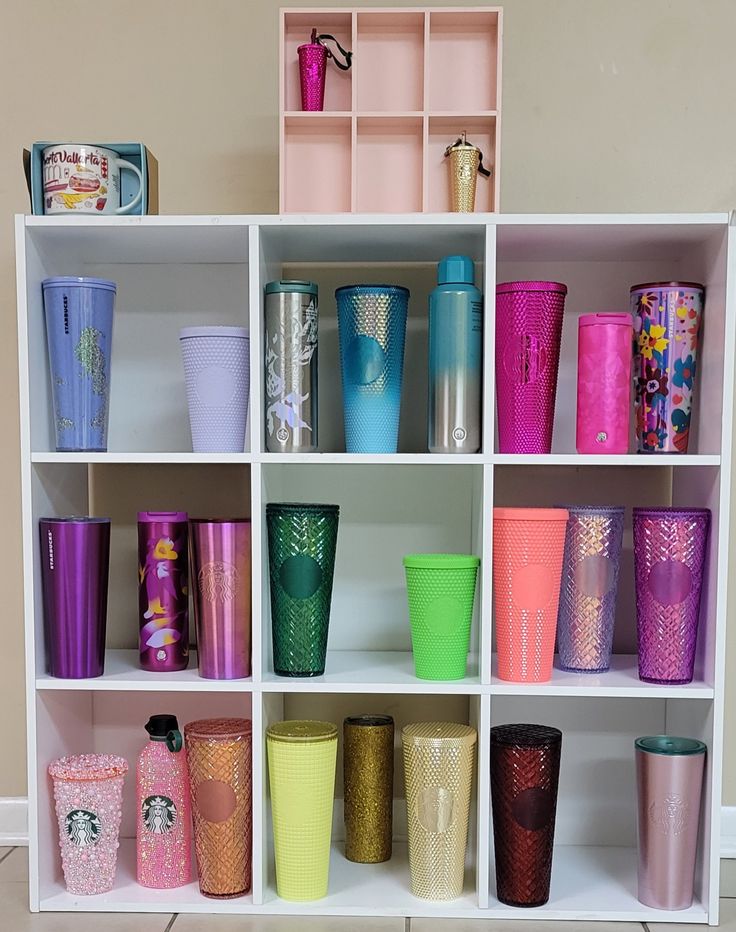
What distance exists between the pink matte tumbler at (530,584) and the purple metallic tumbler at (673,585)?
150 mm

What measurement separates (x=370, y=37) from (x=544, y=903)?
1497mm

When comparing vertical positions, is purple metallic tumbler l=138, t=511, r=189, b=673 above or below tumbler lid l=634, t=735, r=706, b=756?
above

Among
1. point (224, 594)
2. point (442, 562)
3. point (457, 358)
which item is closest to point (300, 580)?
point (224, 594)

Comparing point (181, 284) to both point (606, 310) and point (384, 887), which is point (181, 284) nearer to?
point (606, 310)

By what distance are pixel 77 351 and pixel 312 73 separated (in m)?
0.61

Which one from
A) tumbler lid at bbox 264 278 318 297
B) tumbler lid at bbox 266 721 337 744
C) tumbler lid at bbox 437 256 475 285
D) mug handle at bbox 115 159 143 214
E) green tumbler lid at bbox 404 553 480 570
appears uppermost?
mug handle at bbox 115 159 143 214

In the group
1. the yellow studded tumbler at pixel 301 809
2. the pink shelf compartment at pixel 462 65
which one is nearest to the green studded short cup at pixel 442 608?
the yellow studded tumbler at pixel 301 809

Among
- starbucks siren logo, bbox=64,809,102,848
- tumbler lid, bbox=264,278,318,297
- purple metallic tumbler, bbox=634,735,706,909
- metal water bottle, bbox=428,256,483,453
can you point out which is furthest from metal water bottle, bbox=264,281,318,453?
purple metallic tumbler, bbox=634,735,706,909

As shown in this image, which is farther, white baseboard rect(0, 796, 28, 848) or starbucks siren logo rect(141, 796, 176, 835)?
white baseboard rect(0, 796, 28, 848)

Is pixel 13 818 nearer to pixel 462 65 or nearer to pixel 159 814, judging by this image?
pixel 159 814

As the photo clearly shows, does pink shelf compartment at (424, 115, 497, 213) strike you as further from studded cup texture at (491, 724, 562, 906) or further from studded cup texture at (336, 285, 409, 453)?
studded cup texture at (491, 724, 562, 906)

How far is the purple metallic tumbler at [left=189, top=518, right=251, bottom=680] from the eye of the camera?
168cm

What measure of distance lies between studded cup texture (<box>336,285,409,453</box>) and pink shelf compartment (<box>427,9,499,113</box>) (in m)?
0.37

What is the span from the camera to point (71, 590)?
168cm
